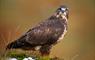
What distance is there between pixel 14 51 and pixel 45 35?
244mm

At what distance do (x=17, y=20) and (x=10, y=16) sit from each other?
0.19 feet

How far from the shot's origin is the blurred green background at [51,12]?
2595 cm

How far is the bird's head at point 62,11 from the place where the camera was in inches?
1019

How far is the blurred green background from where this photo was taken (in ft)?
85.1

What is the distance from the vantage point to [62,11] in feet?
84.9

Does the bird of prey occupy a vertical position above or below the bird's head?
below

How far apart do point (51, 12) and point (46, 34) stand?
16 centimetres

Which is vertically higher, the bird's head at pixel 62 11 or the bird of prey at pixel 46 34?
the bird's head at pixel 62 11

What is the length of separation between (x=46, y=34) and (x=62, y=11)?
20 centimetres

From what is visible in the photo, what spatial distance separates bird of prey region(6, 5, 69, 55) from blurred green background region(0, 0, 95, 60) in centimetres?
5

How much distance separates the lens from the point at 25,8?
2600cm

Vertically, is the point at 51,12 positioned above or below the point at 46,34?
above

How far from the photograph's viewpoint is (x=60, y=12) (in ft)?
84.9

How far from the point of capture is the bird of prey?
25891 millimetres
